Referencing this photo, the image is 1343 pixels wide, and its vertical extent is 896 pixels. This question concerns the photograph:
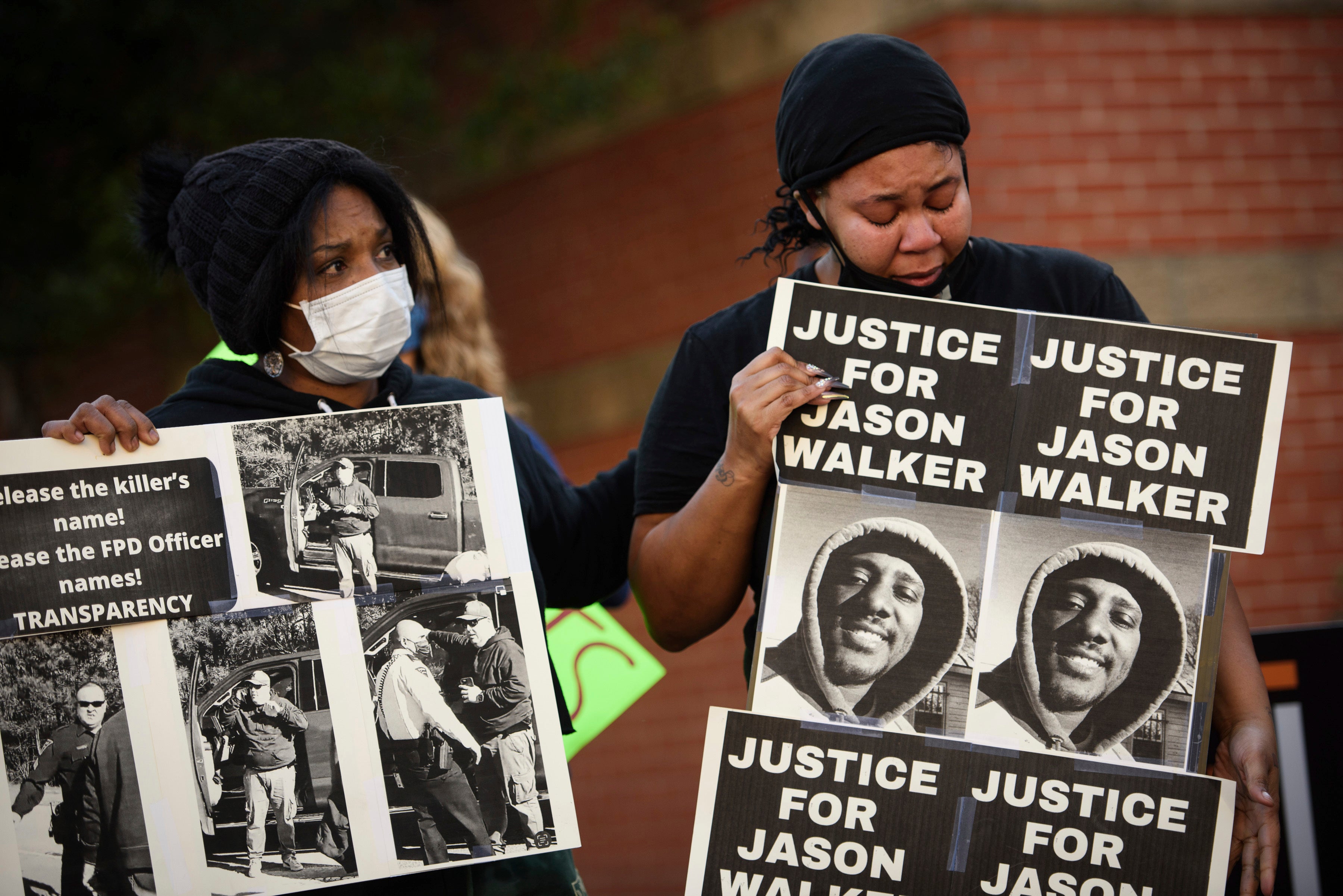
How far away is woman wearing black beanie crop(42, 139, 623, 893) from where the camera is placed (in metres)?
1.86

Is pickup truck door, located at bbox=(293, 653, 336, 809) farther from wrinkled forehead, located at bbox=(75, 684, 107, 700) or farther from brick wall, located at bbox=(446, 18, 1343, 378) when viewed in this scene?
brick wall, located at bbox=(446, 18, 1343, 378)

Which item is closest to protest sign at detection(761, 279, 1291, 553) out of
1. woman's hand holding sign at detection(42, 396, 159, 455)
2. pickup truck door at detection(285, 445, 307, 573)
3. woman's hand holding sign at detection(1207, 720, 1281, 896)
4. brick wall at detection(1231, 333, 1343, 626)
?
woman's hand holding sign at detection(1207, 720, 1281, 896)

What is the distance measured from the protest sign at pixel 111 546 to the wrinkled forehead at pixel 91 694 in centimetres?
9

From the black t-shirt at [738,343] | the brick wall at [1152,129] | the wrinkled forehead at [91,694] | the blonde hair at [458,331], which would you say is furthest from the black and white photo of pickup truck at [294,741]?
the brick wall at [1152,129]

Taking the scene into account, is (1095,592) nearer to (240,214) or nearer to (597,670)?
(597,670)

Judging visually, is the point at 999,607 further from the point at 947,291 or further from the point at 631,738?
the point at 631,738

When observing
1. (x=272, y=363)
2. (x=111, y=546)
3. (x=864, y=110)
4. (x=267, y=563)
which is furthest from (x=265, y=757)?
(x=864, y=110)

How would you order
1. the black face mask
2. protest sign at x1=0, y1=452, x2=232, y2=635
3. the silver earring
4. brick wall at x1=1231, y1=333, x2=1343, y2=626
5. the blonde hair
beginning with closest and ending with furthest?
1. protest sign at x1=0, y1=452, x2=232, y2=635
2. the black face mask
3. the silver earring
4. the blonde hair
5. brick wall at x1=1231, y1=333, x2=1343, y2=626

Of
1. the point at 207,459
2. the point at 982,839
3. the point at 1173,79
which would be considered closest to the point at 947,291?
the point at 982,839

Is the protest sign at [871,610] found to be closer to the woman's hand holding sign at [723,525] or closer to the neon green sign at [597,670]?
the woman's hand holding sign at [723,525]

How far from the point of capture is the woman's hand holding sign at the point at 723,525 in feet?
5.44

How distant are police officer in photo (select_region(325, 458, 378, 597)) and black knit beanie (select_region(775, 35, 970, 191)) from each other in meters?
0.84

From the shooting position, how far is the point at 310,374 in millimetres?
1972

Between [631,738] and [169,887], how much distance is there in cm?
415
